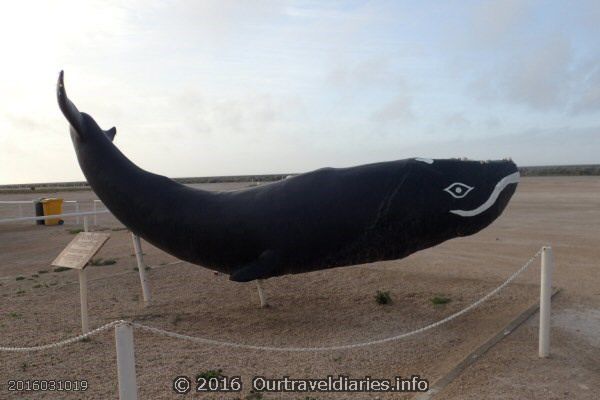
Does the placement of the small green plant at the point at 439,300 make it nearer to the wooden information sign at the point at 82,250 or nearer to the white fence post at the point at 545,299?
the white fence post at the point at 545,299

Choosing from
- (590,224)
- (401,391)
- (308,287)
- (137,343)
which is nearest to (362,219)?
(401,391)

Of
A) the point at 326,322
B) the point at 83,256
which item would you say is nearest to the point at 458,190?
the point at 326,322

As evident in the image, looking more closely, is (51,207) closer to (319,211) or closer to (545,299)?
(319,211)

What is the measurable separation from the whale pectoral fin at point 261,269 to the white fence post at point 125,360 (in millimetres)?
1863

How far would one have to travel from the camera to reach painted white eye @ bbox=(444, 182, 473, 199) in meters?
5.54

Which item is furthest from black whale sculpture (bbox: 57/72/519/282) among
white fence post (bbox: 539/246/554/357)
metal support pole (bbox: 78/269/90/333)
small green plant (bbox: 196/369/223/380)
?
metal support pole (bbox: 78/269/90/333)

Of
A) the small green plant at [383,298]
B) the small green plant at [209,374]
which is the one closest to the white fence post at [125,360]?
the small green plant at [209,374]

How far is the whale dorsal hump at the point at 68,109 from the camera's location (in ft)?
17.4

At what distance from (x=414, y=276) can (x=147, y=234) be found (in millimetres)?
6561

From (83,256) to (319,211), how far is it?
4.20 m

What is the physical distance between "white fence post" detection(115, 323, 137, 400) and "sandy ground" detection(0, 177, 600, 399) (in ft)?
5.34

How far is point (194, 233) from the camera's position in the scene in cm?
587

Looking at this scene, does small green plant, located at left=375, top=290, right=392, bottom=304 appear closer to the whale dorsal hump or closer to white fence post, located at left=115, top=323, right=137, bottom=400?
the whale dorsal hump

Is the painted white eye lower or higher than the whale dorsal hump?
lower
